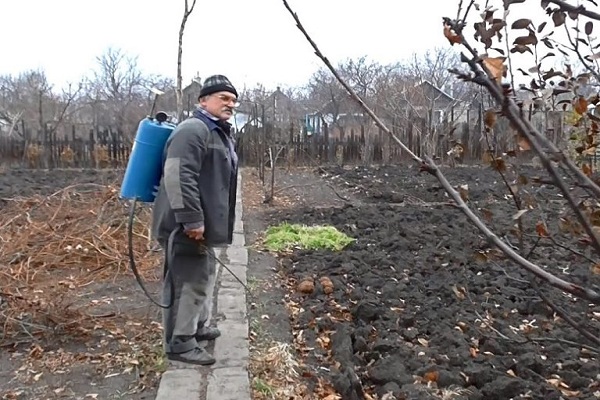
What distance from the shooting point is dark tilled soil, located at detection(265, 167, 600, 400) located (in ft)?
10.9

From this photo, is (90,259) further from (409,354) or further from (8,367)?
(409,354)

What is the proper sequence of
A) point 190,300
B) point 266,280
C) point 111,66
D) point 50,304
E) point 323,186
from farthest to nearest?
point 111,66, point 323,186, point 266,280, point 50,304, point 190,300

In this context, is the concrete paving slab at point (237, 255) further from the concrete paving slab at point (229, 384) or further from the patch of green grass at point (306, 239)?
the concrete paving slab at point (229, 384)

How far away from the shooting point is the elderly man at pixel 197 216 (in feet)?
11.1

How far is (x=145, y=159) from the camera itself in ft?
11.8

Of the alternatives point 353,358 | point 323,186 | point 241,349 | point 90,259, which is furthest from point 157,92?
point 323,186

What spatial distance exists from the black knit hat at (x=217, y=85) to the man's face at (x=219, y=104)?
20 millimetres

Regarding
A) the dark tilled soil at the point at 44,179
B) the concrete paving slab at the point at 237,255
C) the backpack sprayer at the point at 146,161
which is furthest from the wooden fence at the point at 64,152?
the backpack sprayer at the point at 146,161

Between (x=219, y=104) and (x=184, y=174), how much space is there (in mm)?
456

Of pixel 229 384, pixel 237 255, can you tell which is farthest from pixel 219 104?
pixel 237 255

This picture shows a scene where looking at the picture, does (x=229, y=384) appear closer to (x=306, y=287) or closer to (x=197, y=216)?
(x=197, y=216)

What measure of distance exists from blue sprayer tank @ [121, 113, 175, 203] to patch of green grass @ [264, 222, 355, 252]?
130 inches

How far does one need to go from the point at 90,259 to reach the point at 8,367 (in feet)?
7.56

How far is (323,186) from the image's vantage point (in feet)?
47.1
